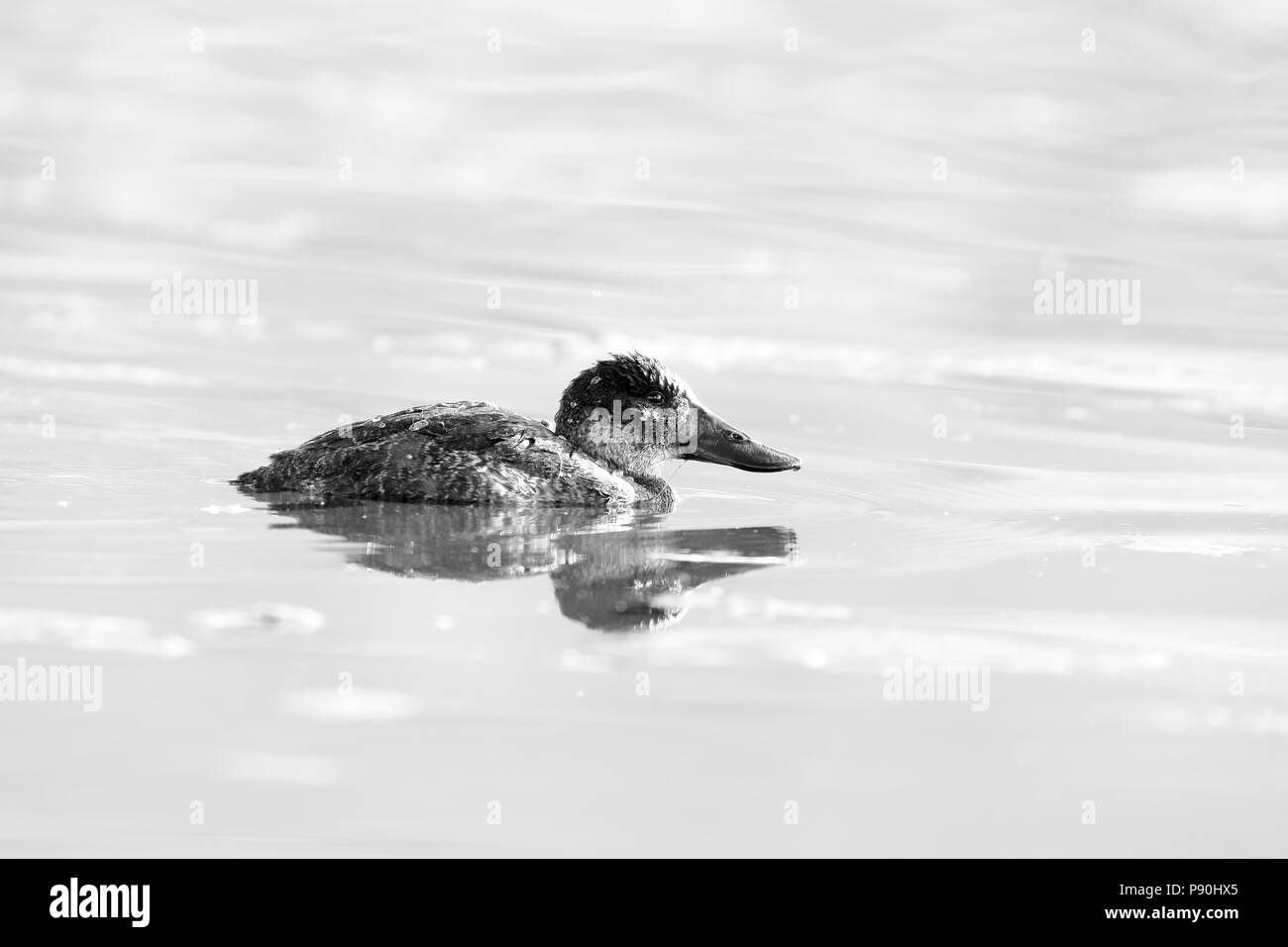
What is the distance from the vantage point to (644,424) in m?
12.3

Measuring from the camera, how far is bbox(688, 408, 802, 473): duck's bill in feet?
40.8

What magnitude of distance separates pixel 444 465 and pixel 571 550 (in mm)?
1411

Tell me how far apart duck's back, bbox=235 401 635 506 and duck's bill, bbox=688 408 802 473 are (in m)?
0.84

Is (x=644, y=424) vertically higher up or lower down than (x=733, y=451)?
higher up

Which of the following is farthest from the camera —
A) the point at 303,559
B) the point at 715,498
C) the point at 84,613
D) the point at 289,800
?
the point at 715,498

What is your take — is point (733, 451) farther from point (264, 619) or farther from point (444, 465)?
point (264, 619)

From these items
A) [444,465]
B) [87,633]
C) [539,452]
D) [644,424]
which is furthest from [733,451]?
[87,633]

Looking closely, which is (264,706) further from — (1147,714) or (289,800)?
(1147,714)

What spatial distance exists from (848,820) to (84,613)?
3.76 metres

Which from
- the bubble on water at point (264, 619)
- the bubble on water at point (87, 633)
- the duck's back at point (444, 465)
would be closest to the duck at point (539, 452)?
the duck's back at point (444, 465)

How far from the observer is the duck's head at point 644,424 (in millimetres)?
12258

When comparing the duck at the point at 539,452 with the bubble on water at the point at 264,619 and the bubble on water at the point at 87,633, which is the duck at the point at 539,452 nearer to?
the bubble on water at the point at 264,619

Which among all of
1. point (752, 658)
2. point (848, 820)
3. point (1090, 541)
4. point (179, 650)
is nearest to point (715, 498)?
point (1090, 541)

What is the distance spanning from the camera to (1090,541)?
10836 millimetres
